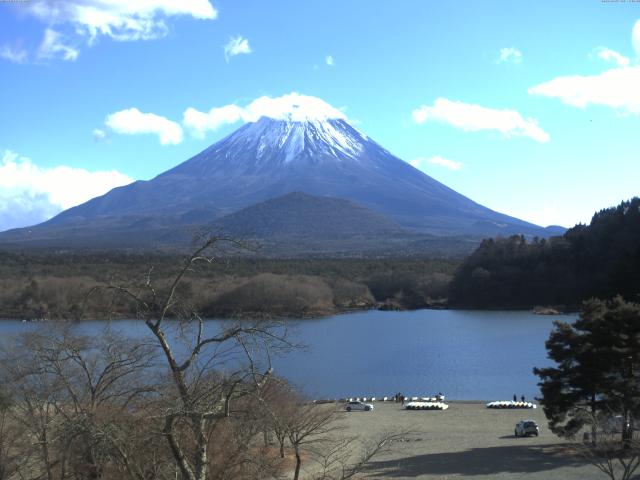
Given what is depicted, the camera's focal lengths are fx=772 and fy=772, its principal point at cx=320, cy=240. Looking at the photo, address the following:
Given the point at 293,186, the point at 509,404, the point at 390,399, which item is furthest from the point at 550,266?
the point at 293,186

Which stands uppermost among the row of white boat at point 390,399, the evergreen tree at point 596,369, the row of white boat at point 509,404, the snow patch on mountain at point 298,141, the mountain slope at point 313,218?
the snow patch on mountain at point 298,141

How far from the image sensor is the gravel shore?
11492 mm

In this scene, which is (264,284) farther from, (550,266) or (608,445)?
(608,445)

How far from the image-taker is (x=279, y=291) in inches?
1879

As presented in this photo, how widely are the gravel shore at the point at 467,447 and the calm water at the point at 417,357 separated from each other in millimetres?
2596

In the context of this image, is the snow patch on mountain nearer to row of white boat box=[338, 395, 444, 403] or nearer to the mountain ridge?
the mountain ridge

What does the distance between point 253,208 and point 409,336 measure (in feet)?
218

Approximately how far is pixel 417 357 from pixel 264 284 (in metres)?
20.7

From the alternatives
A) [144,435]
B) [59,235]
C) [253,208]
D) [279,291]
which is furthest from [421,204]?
[144,435]

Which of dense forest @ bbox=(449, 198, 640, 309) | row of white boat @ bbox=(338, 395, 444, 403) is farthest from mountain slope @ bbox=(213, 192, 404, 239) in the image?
row of white boat @ bbox=(338, 395, 444, 403)

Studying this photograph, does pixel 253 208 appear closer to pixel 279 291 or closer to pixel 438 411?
pixel 279 291

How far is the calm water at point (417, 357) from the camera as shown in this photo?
76.9 feet

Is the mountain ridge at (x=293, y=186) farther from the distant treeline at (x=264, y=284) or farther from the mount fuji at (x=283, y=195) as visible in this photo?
the distant treeline at (x=264, y=284)

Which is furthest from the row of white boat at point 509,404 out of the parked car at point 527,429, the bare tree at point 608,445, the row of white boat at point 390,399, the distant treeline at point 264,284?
the distant treeline at point 264,284
